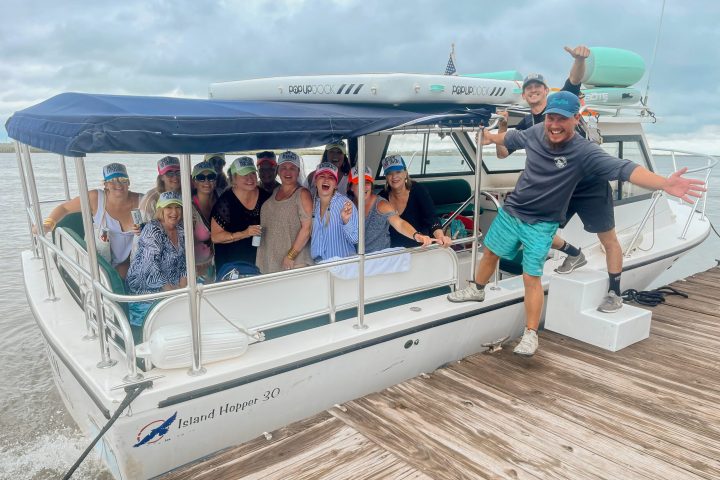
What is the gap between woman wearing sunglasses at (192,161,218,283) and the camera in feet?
11.8

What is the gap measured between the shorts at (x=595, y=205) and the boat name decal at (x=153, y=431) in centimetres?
310

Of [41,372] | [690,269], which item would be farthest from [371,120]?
[690,269]

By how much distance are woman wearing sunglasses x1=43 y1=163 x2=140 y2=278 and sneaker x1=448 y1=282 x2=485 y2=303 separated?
7.82ft

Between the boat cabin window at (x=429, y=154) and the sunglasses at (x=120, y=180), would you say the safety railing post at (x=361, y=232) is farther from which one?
the boat cabin window at (x=429, y=154)

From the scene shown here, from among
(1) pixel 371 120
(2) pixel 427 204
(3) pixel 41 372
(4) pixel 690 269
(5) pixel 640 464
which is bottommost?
(4) pixel 690 269

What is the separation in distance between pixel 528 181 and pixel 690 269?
1303cm

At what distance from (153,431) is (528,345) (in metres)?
2.63

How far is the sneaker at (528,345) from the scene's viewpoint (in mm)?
3928

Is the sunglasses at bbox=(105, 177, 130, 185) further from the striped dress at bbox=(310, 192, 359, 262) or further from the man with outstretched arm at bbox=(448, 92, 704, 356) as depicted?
the man with outstretched arm at bbox=(448, 92, 704, 356)

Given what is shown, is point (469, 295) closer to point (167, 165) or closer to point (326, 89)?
point (326, 89)

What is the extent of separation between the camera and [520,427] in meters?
3.11

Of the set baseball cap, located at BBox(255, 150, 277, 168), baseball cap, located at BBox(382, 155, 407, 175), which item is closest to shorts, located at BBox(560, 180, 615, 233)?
baseball cap, located at BBox(382, 155, 407, 175)

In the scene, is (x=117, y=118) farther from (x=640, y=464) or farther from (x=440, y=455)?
(x=640, y=464)

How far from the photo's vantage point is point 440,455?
2857 millimetres
